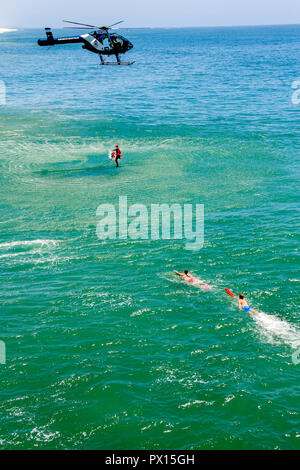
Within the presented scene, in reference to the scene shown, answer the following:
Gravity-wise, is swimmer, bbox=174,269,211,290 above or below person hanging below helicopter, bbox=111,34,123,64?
below

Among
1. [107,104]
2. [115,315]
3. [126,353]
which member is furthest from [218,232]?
[107,104]

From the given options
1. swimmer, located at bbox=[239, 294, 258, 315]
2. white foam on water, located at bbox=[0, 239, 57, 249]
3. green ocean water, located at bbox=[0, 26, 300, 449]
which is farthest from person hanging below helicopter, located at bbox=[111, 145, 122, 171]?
swimmer, located at bbox=[239, 294, 258, 315]

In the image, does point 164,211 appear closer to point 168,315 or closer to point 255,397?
point 168,315

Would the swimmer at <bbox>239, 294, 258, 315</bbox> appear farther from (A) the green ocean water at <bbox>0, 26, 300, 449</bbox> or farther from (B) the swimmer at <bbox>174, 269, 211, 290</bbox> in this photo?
(B) the swimmer at <bbox>174, 269, 211, 290</bbox>

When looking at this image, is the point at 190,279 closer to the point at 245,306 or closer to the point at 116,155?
the point at 245,306

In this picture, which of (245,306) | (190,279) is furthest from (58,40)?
(245,306)

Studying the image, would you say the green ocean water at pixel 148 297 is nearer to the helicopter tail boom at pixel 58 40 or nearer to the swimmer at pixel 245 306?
the swimmer at pixel 245 306
